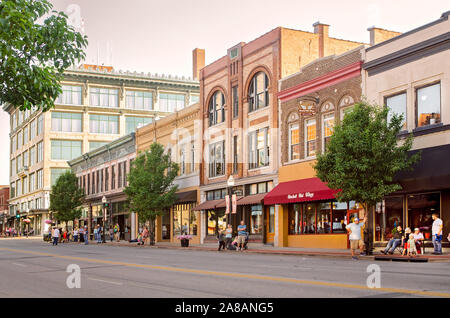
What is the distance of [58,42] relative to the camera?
14.4 metres

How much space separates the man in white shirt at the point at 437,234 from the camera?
2422cm

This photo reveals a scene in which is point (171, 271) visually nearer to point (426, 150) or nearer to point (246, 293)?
point (246, 293)

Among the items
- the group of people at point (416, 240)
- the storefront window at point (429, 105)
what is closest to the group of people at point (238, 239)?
the group of people at point (416, 240)

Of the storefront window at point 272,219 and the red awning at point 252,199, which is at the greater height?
the red awning at point 252,199

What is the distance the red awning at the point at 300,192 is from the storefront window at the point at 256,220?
3024 mm

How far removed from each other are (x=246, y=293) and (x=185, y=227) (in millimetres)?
37772

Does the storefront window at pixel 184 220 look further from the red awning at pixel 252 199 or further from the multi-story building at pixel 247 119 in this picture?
the red awning at pixel 252 199

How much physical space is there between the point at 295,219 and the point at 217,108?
42.3ft

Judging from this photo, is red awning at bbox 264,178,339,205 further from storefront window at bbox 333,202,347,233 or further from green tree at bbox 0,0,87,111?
green tree at bbox 0,0,87,111

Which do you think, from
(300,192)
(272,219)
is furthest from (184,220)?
(300,192)

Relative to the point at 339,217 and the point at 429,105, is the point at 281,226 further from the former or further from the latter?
the point at 429,105

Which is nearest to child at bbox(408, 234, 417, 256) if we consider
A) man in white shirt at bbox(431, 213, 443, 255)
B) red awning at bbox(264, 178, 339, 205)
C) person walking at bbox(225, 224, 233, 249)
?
man in white shirt at bbox(431, 213, 443, 255)

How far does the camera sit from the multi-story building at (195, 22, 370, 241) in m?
38.7
